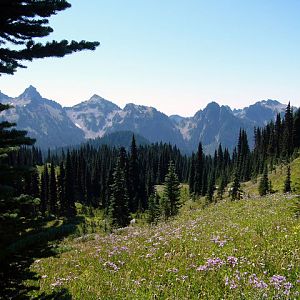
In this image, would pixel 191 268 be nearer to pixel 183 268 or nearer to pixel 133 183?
pixel 183 268

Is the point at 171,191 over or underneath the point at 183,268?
underneath

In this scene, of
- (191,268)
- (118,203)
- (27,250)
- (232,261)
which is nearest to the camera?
(27,250)

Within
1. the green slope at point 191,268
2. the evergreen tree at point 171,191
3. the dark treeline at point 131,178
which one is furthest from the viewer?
the dark treeline at point 131,178

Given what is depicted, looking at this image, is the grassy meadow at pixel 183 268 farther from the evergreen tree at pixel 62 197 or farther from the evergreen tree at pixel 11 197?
the evergreen tree at pixel 62 197

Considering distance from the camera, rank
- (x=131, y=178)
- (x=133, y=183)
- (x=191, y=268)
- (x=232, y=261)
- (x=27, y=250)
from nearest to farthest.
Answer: (x=27, y=250) < (x=232, y=261) < (x=191, y=268) < (x=131, y=178) < (x=133, y=183)

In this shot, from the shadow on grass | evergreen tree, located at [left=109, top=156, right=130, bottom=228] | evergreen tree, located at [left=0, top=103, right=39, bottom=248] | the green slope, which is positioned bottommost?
evergreen tree, located at [left=109, top=156, right=130, bottom=228]

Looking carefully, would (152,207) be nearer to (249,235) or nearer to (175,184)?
(175,184)

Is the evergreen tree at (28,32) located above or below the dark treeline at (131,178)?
above

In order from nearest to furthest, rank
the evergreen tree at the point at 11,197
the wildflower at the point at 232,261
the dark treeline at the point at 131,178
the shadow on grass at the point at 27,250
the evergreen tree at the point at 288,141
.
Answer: the shadow on grass at the point at 27,250 → the evergreen tree at the point at 11,197 → the wildflower at the point at 232,261 → the dark treeline at the point at 131,178 → the evergreen tree at the point at 288,141

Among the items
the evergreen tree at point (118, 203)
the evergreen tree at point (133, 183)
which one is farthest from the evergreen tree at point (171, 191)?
the evergreen tree at point (133, 183)

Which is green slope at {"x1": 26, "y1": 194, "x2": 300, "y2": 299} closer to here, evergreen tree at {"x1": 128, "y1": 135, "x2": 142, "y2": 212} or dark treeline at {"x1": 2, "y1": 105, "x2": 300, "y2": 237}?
dark treeline at {"x1": 2, "y1": 105, "x2": 300, "y2": 237}

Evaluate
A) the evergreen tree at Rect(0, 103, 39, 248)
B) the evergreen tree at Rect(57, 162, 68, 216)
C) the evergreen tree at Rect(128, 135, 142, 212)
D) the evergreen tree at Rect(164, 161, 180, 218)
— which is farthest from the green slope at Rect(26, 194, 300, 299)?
the evergreen tree at Rect(57, 162, 68, 216)

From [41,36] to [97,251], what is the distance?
1085cm

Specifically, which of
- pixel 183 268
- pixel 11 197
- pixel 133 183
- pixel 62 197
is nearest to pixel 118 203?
pixel 133 183
